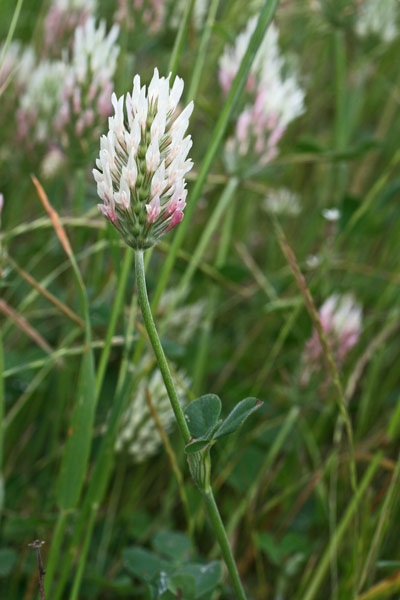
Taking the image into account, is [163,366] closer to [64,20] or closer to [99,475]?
[99,475]

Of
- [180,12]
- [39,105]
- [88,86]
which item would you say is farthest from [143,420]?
[180,12]

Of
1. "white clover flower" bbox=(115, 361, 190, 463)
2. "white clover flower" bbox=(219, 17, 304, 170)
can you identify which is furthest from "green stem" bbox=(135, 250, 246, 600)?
"white clover flower" bbox=(219, 17, 304, 170)

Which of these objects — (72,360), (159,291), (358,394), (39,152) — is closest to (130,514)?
(72,360)

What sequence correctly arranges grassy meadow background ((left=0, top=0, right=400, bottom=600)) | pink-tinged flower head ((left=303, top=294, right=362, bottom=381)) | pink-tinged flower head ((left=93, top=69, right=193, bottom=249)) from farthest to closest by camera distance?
pink-tinged flower head ((left=303, top=294, right=362, bottom=381)), grassy meadow background ((left=0, top=0, right=400, bottom=600)), pink-tinged flower head ((left=93, top=69, right=193, bottom=249))

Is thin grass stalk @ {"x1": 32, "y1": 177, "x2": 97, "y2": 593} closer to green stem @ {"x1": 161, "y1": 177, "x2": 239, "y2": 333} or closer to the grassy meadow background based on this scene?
the grassy meadow background

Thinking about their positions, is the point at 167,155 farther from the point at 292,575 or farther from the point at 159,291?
the point at 292,575
